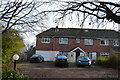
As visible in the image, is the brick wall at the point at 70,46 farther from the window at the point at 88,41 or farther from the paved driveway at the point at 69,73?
the paved driveway at the point at 69,73

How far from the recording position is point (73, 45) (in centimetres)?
2673

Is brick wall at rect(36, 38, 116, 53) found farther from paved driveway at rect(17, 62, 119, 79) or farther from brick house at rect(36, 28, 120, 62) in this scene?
paved driveway at rect(17, 62, 119, 79)

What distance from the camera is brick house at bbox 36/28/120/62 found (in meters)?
26.1

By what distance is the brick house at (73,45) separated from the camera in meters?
26.1

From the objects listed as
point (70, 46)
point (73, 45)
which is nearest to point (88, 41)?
point (73, 45)

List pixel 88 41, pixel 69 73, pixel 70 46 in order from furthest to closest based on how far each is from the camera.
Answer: pixel 88 41
pixel 70 46
pixel 69 73

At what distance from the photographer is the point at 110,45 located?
26.7 metres

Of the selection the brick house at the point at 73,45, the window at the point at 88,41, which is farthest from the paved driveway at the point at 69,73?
the window at the point at 88,41

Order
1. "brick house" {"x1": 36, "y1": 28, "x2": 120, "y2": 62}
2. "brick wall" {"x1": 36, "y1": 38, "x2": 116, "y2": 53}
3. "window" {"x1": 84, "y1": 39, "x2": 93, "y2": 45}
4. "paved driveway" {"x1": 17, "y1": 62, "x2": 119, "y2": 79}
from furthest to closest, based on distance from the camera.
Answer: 1. "window" {"x1": 84, "y1": 39, "x2": 93, "y2": 45}
2. "brick wall" {"x1": 36, "y1": 38, "x2": 116, "y2": 53}
3. "brick house" {"x1": 36, "y1": 28, "x2": 120, "y2": 62}
4. "paved driveway" {"x1": 17, "y1": 62, "x2": 119, "y2": 79}

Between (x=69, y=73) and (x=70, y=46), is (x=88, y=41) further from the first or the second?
(x=69, y=73)

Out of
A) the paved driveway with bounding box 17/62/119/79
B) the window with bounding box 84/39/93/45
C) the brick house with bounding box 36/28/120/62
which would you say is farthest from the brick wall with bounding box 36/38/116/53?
the paved driveway with bounding box 17/62/119/79

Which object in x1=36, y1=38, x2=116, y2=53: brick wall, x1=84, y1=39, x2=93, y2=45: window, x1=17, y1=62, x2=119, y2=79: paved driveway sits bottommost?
x1=17, y1=62, x2=119, y2=79: paved driveway

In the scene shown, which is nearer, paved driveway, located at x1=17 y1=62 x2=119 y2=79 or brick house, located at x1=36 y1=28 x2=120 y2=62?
paved driveway, located at x1=17 y1=62 x2=119 y2=79

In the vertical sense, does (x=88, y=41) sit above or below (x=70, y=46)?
above
